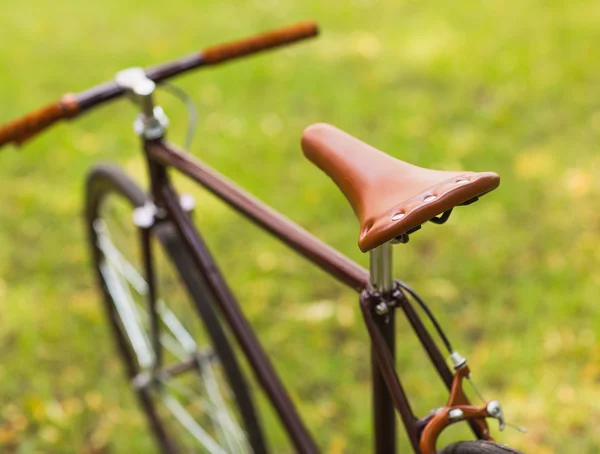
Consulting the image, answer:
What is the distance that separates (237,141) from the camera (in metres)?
3.95

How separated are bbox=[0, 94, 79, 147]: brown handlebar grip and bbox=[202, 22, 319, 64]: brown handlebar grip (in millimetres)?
351

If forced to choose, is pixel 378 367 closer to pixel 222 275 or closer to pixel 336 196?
pixel 222 275

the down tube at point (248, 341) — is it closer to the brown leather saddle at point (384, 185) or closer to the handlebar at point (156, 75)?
the handlebar at point (156, 75)

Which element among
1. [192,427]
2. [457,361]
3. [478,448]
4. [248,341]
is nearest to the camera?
[478,448]

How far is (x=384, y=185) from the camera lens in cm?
114

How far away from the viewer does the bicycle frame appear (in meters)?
1.22

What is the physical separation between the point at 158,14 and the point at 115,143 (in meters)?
1.80

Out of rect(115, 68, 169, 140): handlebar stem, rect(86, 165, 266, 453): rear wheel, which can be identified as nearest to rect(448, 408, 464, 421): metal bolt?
rect(86, 165, 266, 453): rear wheel

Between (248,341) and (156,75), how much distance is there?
0.70 metres

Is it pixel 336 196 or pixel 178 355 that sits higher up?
pixel 336 196

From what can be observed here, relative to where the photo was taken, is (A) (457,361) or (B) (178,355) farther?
(B) (178,355)

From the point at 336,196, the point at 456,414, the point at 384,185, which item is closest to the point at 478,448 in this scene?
the point at 456,414

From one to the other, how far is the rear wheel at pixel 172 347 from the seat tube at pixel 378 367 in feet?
1.85

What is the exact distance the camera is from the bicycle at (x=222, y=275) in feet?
3.67
